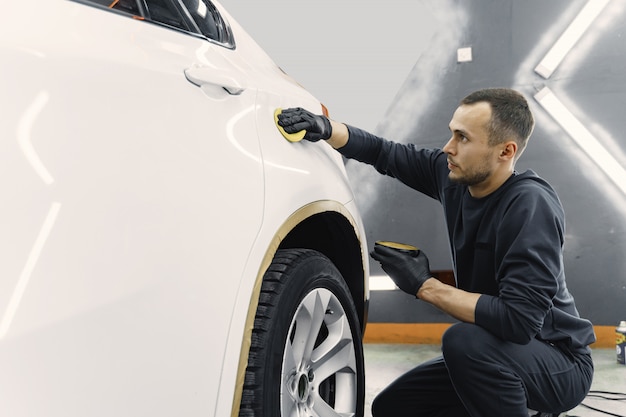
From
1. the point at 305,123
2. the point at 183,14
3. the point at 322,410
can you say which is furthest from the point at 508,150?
the point at 183,14

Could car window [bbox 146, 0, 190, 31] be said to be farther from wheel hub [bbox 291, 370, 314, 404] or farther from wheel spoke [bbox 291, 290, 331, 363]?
wheel hub [bbox 291, 370, 314, 404]

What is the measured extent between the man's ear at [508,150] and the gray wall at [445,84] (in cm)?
177

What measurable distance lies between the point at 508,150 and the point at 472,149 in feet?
0.38

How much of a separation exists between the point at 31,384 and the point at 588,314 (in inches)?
132

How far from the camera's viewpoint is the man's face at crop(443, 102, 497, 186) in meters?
1.76

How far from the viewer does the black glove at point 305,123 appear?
134 centimetres

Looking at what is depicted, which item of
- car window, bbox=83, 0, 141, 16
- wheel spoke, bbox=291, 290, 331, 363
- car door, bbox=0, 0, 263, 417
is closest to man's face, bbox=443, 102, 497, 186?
wheel spoke, bbox=291, 290, 331, 363

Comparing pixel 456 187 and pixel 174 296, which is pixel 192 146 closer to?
pixel 174 296

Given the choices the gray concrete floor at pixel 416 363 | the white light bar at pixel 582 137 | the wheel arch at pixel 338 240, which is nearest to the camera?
the wheel arch at pixel 338 240

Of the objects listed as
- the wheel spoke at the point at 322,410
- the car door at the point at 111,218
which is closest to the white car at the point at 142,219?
the car door at the point at 111,218

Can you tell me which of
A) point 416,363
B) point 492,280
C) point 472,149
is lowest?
point 416,363

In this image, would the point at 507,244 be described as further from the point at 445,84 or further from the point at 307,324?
the point at 445,84

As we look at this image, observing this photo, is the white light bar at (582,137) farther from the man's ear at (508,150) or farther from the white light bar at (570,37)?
the man's ear at (508,150)

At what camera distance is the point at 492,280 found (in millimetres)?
1787
